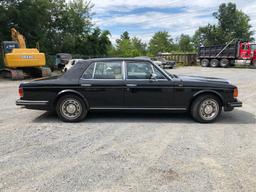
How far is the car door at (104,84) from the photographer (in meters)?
5.91

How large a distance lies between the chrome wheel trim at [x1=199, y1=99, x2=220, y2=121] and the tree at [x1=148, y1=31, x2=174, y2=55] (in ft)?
221

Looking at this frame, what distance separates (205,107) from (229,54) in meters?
27.0

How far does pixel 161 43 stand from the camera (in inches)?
2872

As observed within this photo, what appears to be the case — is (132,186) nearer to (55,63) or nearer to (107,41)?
(55,63)

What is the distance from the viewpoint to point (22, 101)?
6.03 m

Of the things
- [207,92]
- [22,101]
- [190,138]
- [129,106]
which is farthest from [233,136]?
[22,101]

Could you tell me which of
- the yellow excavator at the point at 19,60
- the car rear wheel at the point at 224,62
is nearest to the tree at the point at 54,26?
the yellow excavator at the point at 19,60

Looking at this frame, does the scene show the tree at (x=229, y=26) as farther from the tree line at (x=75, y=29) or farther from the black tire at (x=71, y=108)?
the black tire at (x=71, y=108)

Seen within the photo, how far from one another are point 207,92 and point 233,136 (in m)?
1.25

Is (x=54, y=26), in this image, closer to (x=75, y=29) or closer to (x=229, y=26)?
(x=75, y=29)

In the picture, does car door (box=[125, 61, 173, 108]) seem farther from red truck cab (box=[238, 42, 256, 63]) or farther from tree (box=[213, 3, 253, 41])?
tree (box=[213, 3, 253, 41])

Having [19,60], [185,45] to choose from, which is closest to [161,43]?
[185,45]

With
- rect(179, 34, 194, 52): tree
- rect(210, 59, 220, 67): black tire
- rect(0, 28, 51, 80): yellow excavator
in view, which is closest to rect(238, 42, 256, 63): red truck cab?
rect(210, 59, 220, 67): black tire

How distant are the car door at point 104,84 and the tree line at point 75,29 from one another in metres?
18.4
